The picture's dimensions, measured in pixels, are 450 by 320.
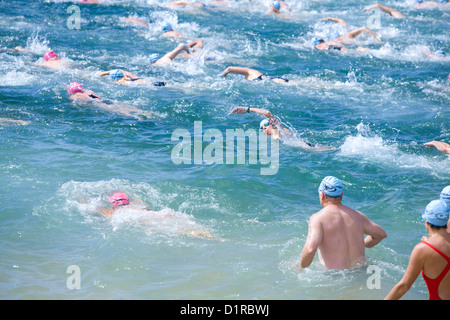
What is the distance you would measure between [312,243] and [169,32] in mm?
16397

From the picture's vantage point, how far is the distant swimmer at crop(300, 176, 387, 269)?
606 centimetres

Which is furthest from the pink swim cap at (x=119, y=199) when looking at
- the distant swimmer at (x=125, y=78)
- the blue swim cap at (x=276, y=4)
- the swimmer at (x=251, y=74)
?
the blue swim cap at (x=276, y=4)

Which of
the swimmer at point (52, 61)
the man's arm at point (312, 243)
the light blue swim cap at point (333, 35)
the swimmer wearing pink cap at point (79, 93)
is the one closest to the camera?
the man's arm at point (312, 243)

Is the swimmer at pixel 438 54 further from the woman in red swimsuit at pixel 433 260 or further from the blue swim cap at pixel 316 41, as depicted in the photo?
the woman in red swimsuit at pixel 433 260

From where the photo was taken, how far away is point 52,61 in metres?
16.4

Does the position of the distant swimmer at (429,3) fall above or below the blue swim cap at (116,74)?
above

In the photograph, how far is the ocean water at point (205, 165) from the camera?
22.7ft

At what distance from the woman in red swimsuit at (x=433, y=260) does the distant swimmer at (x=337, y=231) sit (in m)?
1.16

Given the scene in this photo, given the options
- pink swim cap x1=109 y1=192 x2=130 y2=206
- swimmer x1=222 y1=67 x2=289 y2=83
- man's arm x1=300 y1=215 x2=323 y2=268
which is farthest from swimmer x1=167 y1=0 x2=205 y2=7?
man's arm x1=300 y1=215 x2=323 y2=268

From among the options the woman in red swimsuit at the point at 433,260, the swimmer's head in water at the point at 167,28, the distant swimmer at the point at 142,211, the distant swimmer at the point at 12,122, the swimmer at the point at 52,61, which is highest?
the swimmer's head in water at the point at 167,28

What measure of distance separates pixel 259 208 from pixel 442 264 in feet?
14.6

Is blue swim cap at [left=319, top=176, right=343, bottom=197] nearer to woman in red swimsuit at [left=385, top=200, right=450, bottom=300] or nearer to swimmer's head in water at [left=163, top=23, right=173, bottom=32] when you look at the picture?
woman in red swimsuit at [left=385, top=200, right=450, bottom=300]

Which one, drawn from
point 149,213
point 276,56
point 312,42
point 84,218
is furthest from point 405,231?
point 312,42

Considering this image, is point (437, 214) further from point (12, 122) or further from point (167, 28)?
point (167, 28)
